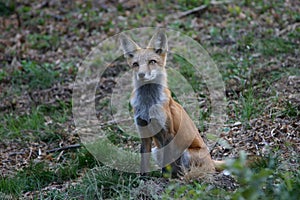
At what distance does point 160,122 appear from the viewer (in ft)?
18.0

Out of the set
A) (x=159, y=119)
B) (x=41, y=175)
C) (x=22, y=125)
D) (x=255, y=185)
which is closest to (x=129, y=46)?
(x=159, y=119)

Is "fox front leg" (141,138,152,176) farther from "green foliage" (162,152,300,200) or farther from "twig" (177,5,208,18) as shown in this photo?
"twig" (177,5,208,18)

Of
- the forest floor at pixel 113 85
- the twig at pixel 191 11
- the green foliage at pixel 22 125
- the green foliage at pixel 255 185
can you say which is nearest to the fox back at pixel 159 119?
the forest floor at pixel 113 85

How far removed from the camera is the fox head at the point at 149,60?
5641mm

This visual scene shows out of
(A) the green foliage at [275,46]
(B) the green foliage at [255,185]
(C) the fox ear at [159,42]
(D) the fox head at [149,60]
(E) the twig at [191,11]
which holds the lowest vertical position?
(B) the green foliage at [255,185]

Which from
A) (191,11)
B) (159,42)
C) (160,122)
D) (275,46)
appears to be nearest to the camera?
(160,122)

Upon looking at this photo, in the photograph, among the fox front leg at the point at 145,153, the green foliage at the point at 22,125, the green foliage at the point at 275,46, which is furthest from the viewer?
the green foliage at the point at 275,46

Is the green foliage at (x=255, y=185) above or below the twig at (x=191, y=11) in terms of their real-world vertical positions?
below

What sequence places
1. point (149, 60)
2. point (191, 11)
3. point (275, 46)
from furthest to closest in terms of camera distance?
1. point (191, 11)
2. point (275, 46)
3. point (149, 60)

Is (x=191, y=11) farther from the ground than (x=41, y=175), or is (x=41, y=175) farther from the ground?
(x=191, y=11)

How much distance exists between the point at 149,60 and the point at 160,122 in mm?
792

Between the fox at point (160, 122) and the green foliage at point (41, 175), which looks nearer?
the fox at point (160, 122)

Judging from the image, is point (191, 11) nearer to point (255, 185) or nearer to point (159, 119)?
point (159, 119)

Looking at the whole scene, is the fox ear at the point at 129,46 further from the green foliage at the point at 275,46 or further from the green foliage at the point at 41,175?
the green foliage at the point at 275,46
